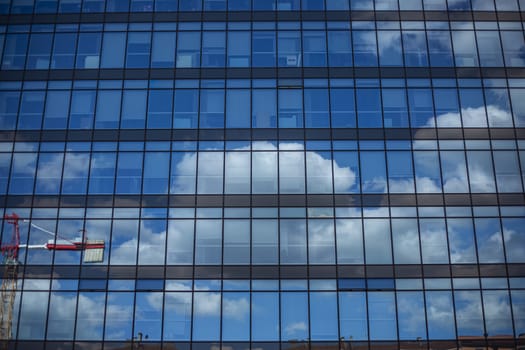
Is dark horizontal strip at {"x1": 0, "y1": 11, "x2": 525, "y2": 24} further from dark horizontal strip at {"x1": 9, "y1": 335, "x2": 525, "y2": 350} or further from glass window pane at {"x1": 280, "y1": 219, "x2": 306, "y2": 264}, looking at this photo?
dark horizontal strip at {"x1": 9, "y1": 335, "x2": 525, "y2": 350}

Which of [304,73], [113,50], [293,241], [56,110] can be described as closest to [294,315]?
[293,241]

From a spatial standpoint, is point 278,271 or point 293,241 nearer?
point 278,271

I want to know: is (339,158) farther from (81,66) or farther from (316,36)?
(81,66)

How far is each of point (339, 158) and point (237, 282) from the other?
39.3ft

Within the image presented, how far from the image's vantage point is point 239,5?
48.8m

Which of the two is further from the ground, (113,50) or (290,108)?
(113,50)

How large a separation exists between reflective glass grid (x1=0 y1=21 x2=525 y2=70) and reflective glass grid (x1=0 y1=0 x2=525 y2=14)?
136 cm

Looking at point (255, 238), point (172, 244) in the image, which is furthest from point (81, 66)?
point (255, 238)

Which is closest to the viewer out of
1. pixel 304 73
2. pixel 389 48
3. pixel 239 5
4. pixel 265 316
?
pixel 265 316

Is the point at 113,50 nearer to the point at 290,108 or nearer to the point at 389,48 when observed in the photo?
the point at 290,108

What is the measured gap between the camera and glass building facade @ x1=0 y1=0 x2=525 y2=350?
41.5m

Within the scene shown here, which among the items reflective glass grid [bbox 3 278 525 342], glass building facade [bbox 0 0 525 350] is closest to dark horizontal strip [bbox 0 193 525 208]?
glass building facade [bbox 0 0 525 350]

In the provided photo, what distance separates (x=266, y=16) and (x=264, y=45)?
2592mm

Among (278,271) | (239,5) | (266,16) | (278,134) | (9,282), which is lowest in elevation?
(9,282)
